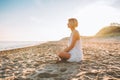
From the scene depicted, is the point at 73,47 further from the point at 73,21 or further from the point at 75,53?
the point at 73,21

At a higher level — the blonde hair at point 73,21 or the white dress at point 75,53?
the blonde hair at point 73,21

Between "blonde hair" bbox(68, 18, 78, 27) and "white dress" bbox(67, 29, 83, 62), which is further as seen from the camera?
"white dress" bbox(67, 29, 83, 62)

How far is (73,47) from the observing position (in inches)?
287

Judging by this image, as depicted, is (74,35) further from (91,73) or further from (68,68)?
(91,73)

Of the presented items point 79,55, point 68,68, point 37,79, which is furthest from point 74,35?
point 37,79

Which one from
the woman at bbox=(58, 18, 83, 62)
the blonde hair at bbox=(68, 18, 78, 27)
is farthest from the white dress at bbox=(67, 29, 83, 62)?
the blonde hair at bbox=(68, 18, 78, 27)

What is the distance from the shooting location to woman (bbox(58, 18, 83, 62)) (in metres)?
7.22

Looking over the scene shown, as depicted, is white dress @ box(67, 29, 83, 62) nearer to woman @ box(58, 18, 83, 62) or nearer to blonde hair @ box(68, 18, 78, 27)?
woman @ box(58, 18, 83, 62)

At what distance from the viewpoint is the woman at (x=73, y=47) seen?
23.7 feet

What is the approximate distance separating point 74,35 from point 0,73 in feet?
10.0

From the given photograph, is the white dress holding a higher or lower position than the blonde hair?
lower

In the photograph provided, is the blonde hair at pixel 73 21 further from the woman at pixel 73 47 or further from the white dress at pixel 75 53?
the white dress at pixel 75 53

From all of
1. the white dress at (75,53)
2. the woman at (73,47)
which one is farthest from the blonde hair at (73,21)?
the white dress at (75,53)

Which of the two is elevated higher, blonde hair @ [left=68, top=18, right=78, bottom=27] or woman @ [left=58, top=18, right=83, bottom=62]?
blonde hair @ [left=68, top=18, right=78, bottom=27]
